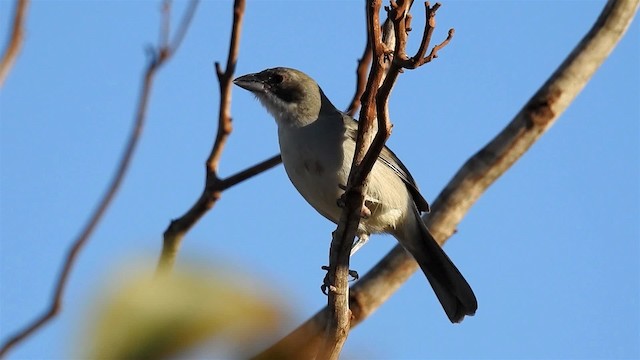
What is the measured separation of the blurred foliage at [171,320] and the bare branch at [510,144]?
5.19m

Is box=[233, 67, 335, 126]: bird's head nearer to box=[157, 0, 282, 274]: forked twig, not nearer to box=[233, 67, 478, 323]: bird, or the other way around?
box=[233, 67, 478, 323]: bird

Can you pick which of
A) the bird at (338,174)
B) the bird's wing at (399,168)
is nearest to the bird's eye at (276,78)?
the bird at (338,174)

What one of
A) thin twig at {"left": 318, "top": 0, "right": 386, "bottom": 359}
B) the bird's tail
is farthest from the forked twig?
the bird's tail

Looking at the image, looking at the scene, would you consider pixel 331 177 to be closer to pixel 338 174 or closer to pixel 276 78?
pixel 338 174

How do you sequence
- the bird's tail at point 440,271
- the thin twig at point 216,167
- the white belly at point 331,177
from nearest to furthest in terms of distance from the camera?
the thin twig at point 216,167 → the white belly at point 331,177 → the bird's tail at point 440,271

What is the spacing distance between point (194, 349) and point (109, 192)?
0.96 m

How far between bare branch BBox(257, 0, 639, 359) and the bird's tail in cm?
65

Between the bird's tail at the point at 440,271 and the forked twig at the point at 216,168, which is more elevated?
the forked twig at the point at 216,168

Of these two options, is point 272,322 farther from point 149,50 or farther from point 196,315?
point 149,50

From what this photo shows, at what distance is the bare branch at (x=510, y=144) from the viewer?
7.90m

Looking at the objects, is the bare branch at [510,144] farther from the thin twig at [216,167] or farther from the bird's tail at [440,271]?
the thin twig at [216,167]

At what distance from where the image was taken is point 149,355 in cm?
245

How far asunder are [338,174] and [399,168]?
88 centimetres

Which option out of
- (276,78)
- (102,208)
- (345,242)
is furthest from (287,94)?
(102,208)
